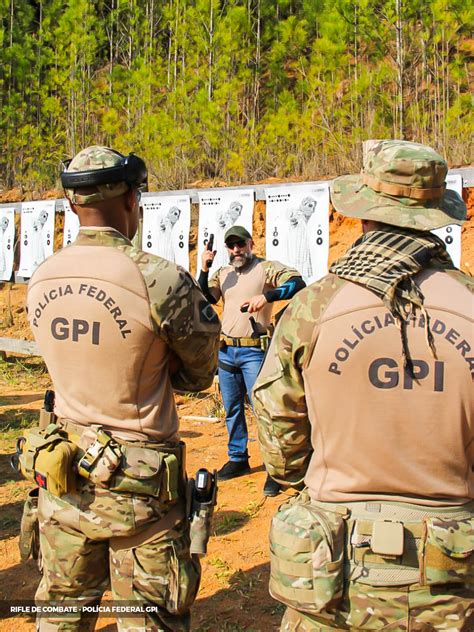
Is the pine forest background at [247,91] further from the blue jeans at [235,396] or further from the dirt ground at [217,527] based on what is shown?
the blue jeans at [235,396]

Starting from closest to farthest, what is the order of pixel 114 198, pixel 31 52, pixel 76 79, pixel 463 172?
pixel 114 198, pixel 463 172, pixel 76 79, pixel 31 52

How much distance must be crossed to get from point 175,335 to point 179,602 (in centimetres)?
93

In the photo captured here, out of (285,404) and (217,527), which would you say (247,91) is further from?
(285,404)

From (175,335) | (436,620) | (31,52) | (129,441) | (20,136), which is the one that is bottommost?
(436,620)

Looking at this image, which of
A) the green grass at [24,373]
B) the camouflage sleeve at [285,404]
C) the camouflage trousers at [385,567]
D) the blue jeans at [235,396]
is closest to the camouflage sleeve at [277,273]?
the blue jeans at [235,396]

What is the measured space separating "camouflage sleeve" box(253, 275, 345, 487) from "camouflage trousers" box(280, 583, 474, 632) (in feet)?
1.38

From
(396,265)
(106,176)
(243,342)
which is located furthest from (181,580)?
(243,342)

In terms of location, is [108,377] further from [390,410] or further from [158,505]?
[390,410]

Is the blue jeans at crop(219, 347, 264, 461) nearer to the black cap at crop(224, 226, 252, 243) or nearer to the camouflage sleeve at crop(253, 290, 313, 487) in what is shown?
the black cap at crop(224, 226, 252, 243)

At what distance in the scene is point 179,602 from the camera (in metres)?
2.25

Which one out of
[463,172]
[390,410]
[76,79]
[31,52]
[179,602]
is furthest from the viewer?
[31,52]

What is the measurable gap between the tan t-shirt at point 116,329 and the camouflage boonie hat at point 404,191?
72cm

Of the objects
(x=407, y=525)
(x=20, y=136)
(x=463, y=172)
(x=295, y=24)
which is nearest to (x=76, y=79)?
(x=20, y=136)

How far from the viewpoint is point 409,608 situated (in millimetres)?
1800
